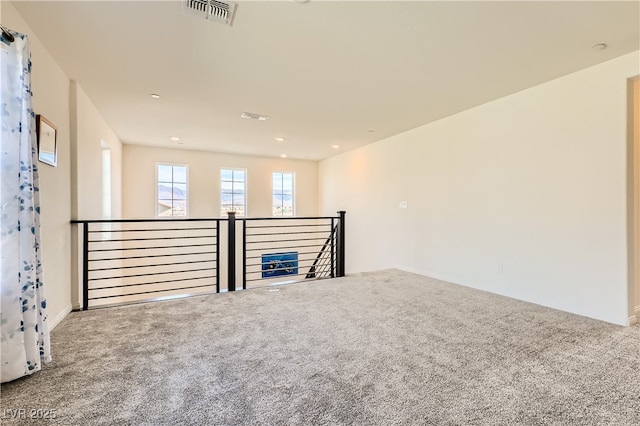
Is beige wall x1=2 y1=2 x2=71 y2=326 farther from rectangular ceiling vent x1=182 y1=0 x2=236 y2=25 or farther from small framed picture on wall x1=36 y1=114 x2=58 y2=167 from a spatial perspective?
rectangular ceiling vent x1=182 y1=0 x2=236 y2=25

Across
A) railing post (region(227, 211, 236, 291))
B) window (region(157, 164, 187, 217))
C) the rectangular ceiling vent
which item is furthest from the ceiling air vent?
window (region(157, 164, 187, 217))

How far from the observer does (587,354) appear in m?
2.14

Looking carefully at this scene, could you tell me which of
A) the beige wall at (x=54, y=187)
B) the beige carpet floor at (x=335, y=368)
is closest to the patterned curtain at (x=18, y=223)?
the beige carpet floor at (x=335, y=368)

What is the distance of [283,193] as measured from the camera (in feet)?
25.5

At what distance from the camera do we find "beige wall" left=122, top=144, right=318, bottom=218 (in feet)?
20.4

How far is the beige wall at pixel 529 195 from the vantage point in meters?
2.76

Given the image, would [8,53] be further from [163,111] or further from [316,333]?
[316,333]

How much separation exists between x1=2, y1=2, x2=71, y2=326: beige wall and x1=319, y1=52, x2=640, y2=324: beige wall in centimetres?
447

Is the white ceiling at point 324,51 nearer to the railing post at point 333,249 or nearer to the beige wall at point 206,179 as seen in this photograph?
the railing post at point 333,249

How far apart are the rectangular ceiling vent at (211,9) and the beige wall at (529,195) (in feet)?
10.6

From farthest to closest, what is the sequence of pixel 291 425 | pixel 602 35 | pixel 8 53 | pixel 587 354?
pixel 602 35 < pixel 587 354 < pixel 8 53 < pixel 291 425

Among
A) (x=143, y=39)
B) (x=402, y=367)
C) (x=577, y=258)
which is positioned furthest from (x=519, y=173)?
(x=143, y=39)

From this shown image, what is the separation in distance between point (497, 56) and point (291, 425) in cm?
315

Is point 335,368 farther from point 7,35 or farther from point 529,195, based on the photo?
point 529,195
